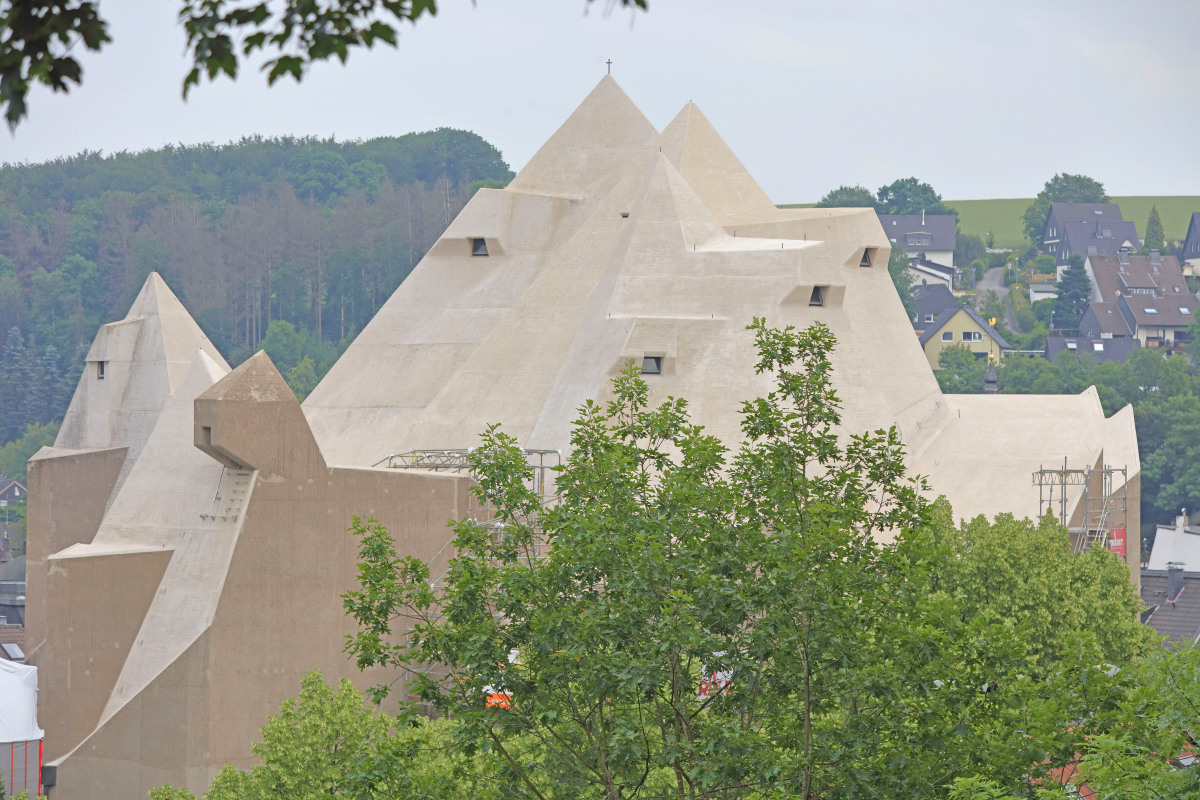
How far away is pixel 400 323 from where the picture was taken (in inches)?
1858

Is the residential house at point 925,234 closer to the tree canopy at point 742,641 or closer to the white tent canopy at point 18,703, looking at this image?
the white tent canopy at point 18,703

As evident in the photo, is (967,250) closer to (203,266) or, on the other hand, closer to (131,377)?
(203,266)

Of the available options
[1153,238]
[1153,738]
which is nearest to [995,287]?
[1153,238]

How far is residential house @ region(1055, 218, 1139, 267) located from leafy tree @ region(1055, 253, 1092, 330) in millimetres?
10755

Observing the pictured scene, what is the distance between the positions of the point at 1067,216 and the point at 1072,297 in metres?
23.9

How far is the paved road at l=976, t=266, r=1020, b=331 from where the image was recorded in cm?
12338

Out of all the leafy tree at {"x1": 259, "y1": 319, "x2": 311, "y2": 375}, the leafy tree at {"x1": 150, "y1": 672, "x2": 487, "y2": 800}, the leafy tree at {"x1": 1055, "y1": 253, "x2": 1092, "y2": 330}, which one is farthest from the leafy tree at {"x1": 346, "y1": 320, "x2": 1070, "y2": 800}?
the leafy tree at {"x1": 1055, "y1": 253, "x2": 1092, "y2": 330}

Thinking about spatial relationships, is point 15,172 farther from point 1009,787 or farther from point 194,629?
point 1009,787

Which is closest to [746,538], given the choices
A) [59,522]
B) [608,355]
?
[608,355]

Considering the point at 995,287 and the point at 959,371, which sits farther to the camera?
the point at 995,287

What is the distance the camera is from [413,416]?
145 ft

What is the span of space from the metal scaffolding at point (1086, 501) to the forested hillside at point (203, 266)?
228 ft

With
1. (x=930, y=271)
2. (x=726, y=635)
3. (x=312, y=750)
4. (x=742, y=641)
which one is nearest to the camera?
(x=742, y=641)

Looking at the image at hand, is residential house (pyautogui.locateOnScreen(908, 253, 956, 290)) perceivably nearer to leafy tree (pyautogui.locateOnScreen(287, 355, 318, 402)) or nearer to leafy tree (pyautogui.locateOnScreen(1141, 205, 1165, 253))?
leafy tree (pyautogui.locateOnScreen(1141, 205, 1165, 253))
